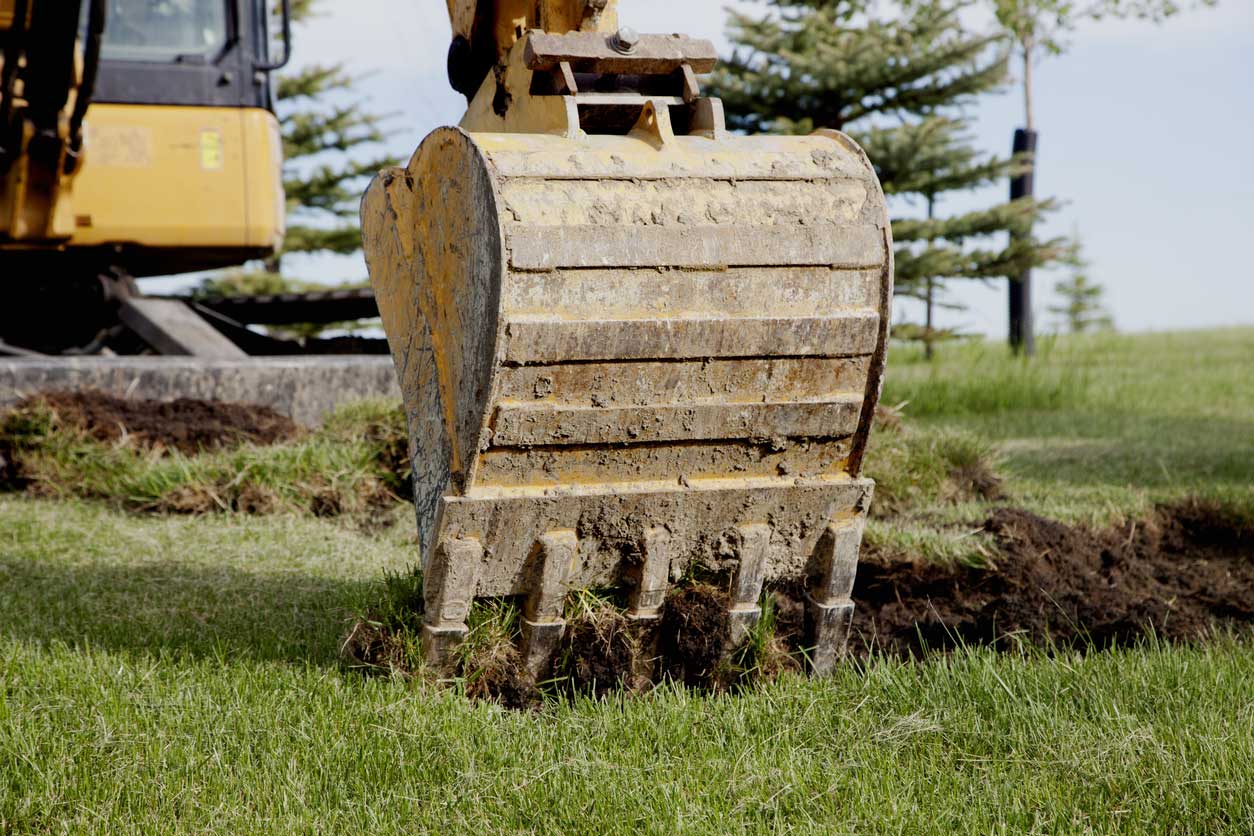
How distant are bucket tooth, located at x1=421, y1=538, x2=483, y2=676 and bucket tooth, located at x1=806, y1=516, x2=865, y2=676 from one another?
2.66ft

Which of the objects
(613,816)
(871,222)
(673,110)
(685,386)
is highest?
(673,110)

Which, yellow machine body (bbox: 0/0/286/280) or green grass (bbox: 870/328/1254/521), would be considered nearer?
green grass (bbox: 870/328/1254/521)

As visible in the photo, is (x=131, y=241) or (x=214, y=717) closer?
(x=214, y=717)

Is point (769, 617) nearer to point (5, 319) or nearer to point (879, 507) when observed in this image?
point (879, 507)

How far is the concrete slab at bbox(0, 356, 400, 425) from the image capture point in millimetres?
6789

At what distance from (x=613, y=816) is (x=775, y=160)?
4.62 feet

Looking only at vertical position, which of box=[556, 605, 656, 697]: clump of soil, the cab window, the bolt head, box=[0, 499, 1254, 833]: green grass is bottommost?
box=[0, 499, 1254, 833]: green grass

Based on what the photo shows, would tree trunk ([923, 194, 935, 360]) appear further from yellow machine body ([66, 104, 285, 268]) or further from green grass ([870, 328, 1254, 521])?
yellow machine body ([66, 104, 285, 268])

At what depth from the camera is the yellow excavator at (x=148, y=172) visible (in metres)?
7.57

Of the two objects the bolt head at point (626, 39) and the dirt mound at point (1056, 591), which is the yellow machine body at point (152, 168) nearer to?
the dirt mound at point (1056, 591)

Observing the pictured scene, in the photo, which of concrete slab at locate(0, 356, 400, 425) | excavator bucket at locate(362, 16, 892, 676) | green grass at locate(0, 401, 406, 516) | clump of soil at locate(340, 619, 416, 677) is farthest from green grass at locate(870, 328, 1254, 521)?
concrete slab at locate(0, 356, 400, 425)

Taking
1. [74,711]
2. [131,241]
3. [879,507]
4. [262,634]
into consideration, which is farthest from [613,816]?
[131,241]

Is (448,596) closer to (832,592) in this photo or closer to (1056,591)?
(832,592)

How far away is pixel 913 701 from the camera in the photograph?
3.07 m
